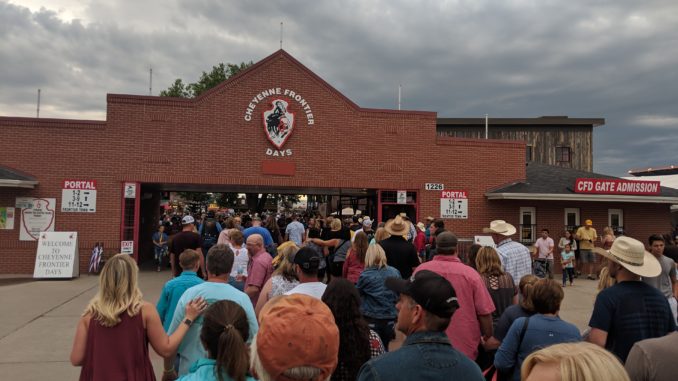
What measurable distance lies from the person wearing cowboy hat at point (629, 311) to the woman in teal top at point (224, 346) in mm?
2800

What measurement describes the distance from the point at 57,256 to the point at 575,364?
15437 millimetres

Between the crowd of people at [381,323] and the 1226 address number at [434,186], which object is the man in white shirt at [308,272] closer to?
the crowd of people at [381,323]

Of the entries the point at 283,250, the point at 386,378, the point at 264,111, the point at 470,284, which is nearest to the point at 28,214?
the point at 264,111

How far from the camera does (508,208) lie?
17.3 metres

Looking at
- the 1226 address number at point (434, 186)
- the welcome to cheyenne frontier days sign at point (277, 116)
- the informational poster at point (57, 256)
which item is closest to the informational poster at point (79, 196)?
the informational poster at point (57, 256)

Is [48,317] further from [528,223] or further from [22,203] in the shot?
[528,223]

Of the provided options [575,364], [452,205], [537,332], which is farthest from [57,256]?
[575,364]

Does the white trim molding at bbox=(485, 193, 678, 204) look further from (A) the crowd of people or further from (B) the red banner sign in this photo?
(A) the crowd of people

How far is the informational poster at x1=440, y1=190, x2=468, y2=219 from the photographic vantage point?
17.0 meters

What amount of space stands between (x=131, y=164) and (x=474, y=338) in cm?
1363

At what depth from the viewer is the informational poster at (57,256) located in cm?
1373

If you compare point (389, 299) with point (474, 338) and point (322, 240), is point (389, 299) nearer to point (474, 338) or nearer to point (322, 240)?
point (474, 338)

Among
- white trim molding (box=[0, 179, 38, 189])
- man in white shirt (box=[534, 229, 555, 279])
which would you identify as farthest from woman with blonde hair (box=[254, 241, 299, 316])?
white trim molding (box=[0, 179, 38, 189])

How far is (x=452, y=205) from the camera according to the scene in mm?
17031
